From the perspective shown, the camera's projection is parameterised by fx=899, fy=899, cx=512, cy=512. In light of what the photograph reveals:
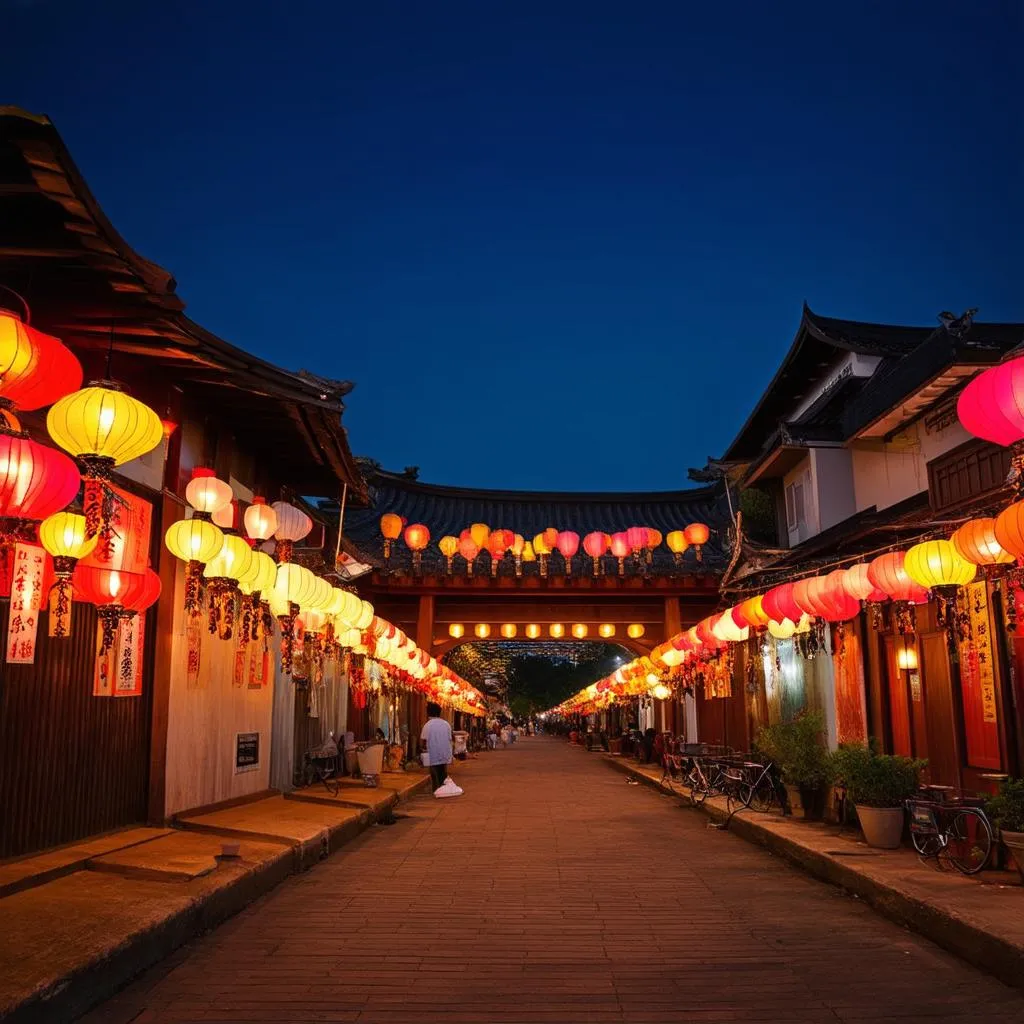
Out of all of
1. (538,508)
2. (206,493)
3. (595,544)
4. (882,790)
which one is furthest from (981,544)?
(538,508)

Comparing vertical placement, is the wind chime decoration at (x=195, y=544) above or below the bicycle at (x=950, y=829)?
above

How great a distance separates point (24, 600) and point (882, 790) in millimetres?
9070

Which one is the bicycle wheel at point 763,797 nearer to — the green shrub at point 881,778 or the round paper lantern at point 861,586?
the green shrub at point 881,778

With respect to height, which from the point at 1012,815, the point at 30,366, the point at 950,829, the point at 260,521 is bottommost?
the point at 950,829

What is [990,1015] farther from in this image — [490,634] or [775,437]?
[490,634]

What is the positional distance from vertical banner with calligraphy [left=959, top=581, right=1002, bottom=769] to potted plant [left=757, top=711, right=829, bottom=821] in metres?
2.67

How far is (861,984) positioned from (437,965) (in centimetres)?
A: 294

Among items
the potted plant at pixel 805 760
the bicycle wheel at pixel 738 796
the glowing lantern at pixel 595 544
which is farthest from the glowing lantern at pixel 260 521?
the glowing lantern at pixel 595 544

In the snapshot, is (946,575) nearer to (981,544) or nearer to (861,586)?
(981,544)

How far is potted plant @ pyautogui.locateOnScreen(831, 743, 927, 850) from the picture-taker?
10.2 meters

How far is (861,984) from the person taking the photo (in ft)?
19.9

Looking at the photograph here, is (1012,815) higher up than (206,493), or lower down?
lower down

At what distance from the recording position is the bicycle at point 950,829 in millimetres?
8602

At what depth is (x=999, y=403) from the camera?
6535 millimetres
